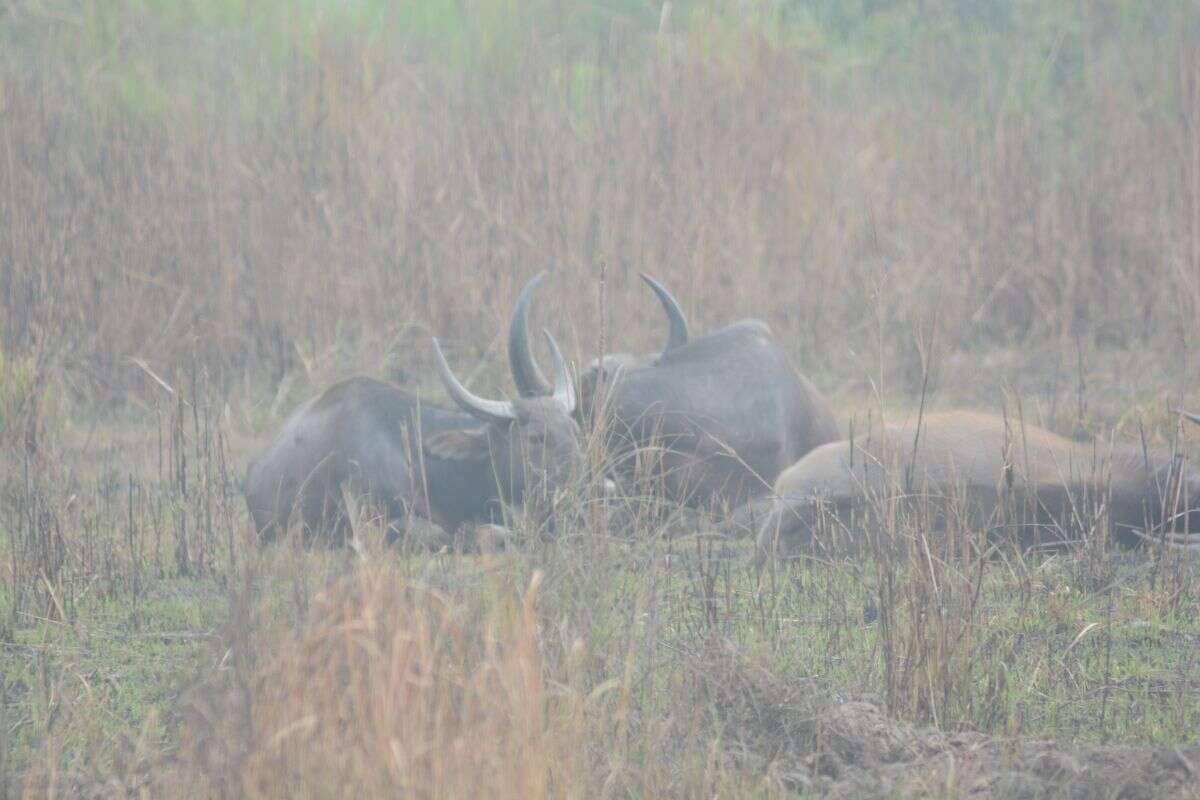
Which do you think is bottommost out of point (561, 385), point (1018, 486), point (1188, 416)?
point (561, 385)

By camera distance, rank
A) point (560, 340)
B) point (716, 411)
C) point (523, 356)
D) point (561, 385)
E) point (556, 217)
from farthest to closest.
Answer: point (556, 217) → point (560, 340) → point (716, 411) → point (561, 385) → point (523, 356)

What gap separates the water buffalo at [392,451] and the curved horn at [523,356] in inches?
3.1

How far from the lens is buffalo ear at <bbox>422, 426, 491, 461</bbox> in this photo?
6539 millimetres

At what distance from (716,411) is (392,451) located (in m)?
1.43

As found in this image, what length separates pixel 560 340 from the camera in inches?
356

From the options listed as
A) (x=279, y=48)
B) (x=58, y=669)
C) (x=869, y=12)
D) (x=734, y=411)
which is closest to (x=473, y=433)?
(x=734, y=411)

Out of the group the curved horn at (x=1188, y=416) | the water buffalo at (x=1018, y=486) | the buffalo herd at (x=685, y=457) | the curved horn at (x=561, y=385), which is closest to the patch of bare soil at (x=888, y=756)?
the buffalo herd at (x=685, y=457)

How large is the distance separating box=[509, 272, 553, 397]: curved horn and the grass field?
1009 mm

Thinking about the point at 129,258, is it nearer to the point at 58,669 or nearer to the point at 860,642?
the point at 58,669

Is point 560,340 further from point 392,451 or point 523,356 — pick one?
point 392,451


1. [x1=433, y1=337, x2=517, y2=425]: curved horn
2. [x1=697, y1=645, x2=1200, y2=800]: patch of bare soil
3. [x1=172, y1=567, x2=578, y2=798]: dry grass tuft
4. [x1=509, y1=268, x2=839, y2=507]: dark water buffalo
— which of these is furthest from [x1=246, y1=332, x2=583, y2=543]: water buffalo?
[x1=172, y1=567, x2=578, y2=798]: dry grass tuft

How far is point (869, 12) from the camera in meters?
16.5

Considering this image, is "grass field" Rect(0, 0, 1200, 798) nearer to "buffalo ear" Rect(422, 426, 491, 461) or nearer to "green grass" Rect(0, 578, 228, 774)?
"green grass" Rect(0, 578, 228, 774)

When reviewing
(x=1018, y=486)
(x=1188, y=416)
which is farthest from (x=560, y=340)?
(x=1188, y=416)
